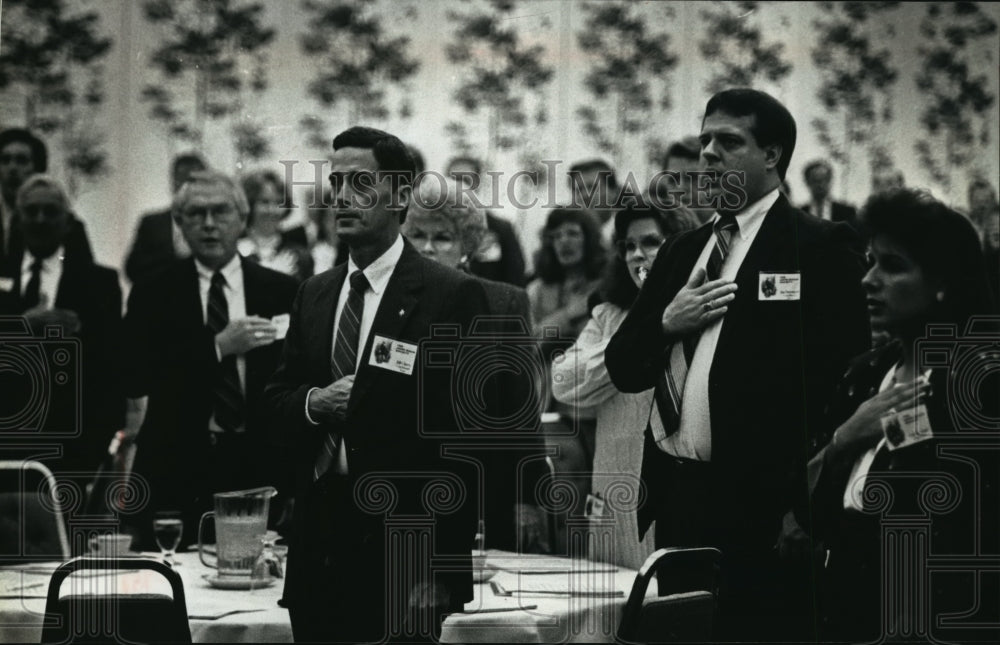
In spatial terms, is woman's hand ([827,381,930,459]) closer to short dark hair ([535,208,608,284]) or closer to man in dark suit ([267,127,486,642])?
short dark hair ([535,208,608,284])

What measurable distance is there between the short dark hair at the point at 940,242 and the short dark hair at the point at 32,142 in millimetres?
2490

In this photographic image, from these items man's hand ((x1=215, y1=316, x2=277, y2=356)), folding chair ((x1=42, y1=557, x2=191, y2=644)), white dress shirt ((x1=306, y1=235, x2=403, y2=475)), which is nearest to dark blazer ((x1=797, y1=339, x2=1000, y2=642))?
white dress shirt ((x1=306, y1=235, x2=403, y2=475))

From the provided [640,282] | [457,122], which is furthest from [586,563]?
[457,122]

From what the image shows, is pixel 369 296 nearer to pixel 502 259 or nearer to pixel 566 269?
pixel 502 259

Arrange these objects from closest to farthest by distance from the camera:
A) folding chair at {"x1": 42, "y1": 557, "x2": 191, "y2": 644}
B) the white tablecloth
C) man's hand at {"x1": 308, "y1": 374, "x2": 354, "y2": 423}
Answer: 1. folding chair at {"x1": 42, "y1": 557, "x2": 191, "y2": 644}
2. the white tablecloth
3. man's hand at {"x1": 308, "y1": 374, "x2": 354, "y2": 423}

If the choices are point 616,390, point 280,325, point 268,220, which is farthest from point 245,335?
point 616,390

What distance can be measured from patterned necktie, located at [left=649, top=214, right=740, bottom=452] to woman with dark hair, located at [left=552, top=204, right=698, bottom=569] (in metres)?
0.05

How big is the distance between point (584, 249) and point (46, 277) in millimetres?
1675

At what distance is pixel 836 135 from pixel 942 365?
77cm

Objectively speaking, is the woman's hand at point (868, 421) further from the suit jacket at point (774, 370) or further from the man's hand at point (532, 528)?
the man's hand at point (532, 528)

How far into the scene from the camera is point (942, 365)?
3607 mm

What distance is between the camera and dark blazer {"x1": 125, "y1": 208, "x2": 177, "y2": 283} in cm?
375

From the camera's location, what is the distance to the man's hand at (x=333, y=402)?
3.47 m

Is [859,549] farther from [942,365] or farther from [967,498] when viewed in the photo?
[942,365]
